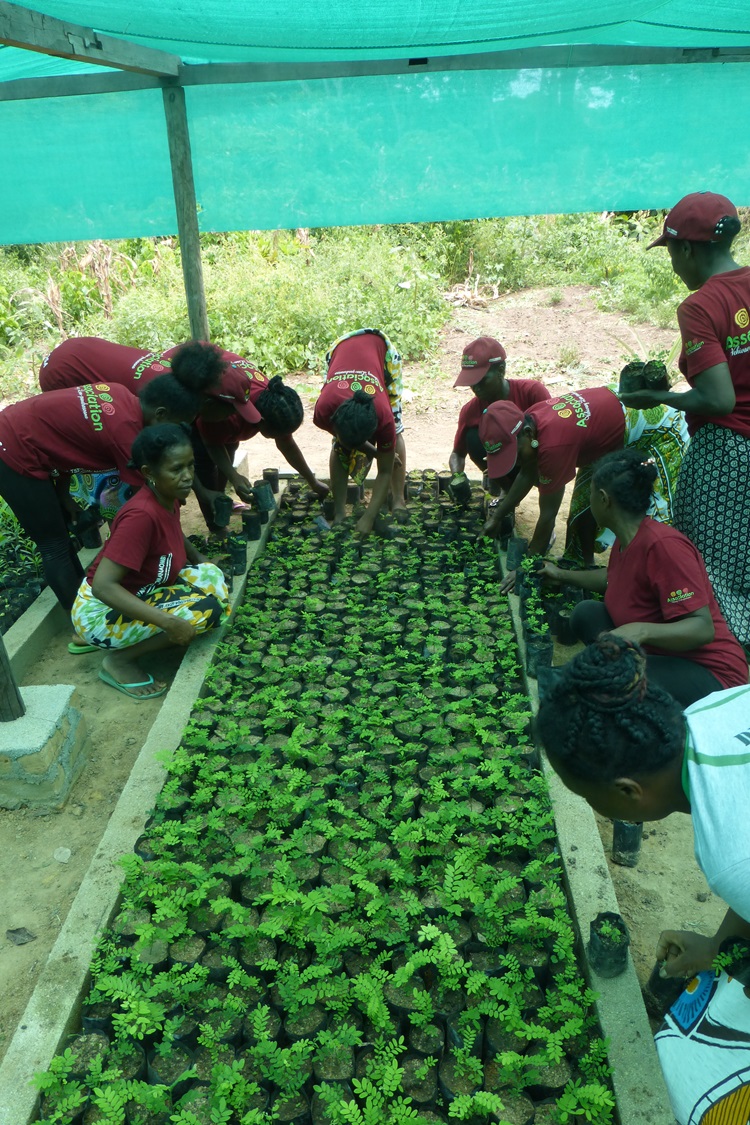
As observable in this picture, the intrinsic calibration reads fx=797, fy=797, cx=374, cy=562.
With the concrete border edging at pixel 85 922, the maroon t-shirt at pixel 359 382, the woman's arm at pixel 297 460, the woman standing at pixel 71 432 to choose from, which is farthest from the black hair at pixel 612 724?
the woman's arm at pixel 297 460

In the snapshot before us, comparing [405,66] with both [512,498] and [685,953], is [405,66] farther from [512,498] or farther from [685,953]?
[685,953]

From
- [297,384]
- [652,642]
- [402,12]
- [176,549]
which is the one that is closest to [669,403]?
[652,642]

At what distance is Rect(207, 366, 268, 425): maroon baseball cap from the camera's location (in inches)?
168

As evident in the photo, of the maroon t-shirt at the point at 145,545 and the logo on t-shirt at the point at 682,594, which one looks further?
the maroon t-shirt at the point at 145,545

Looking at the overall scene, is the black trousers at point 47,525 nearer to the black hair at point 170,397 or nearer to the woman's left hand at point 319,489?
the black hair at point 170,397

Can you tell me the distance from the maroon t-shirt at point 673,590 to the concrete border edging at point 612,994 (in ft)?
2.28

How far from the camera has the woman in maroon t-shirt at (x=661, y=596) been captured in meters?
2.79

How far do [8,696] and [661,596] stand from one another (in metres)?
2.45

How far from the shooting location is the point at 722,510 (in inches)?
A: 137

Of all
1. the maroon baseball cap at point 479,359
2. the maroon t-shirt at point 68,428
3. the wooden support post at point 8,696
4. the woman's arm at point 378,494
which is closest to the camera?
the wooden support post at point 8,696

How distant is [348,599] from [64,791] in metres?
1.66

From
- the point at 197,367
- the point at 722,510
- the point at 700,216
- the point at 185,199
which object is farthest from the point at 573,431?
the point at 185,199

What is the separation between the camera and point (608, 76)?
16.0ft

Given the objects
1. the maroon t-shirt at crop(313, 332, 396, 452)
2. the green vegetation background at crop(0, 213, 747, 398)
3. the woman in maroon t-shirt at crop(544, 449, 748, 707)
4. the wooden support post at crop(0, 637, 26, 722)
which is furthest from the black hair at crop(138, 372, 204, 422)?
the green vegetation background at crop(0, 213, 747, 398)
